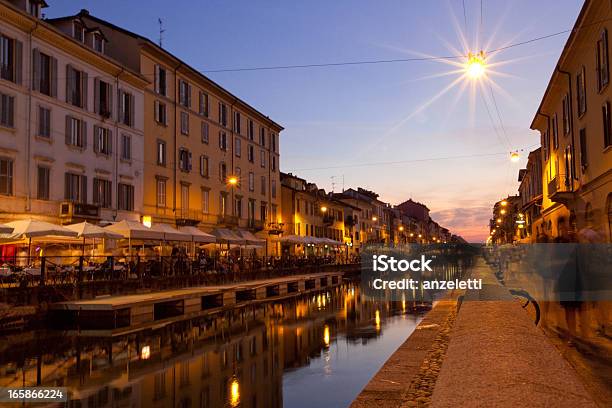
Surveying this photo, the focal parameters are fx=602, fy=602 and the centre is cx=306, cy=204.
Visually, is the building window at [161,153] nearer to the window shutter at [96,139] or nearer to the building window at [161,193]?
the building window at [161,193]

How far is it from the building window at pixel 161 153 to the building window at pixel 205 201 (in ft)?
19.7

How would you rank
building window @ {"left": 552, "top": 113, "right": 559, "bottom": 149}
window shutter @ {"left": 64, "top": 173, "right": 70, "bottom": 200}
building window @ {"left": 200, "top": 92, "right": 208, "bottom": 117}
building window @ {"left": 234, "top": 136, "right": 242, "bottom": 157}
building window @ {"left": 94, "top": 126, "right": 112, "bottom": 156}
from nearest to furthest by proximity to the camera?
window shutter @ {"left": 64, "top": 173, "right": 70, "bottom": 200} → building window @ {"left": 552, "top": 113, "right": 559, "bottom": 149} → building window @ {"left": 94, "top": 126, "right": 112, "bottom": 156} → building window @ {"left": 200, "top": 92, "right": 208, "bottom": 117} → building window @ {"left": 234, "top": 136, "right": 242, "bottom": 157}

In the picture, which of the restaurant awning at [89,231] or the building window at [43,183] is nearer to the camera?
the restaurant awning at [89,231]

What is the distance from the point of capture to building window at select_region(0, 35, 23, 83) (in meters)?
26.3

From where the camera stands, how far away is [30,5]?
93.8ft

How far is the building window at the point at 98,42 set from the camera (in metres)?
34.0

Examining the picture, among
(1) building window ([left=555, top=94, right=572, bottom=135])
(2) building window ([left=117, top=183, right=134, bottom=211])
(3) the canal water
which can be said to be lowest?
(3) the canal water

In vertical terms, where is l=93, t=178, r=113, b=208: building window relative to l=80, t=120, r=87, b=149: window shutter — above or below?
below

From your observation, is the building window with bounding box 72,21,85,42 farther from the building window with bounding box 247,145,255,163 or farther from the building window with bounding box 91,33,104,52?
the building window with bounding box 247,145,255,163

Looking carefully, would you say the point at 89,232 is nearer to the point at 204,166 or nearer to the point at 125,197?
→ the point at 125,197

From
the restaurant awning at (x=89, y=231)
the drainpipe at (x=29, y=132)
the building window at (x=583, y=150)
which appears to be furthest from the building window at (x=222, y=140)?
the building window at (x=583, y=150)

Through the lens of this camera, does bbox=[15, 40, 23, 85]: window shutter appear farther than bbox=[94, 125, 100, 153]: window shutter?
No

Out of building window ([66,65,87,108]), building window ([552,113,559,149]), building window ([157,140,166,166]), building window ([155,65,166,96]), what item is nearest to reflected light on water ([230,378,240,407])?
building window ([66,65,87,108])

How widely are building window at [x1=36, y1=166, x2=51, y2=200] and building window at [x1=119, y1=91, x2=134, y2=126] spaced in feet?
24.5
